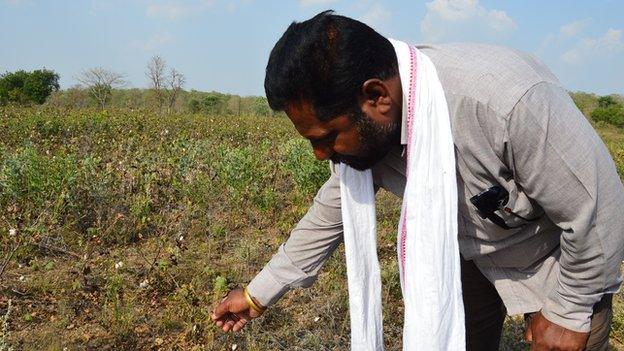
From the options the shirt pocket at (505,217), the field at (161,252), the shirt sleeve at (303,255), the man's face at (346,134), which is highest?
the man's face at (346,134)

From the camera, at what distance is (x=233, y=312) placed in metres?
1.91

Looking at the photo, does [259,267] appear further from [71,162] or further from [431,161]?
[431,161]

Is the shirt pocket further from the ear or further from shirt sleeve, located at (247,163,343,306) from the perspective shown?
shirt sleeve, located at (247,163,343,306)

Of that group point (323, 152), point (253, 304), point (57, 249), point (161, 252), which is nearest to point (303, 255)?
point (253, 304)

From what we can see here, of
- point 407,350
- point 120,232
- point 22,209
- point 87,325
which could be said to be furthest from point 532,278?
point 22,209

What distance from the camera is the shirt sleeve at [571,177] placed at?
1257mm

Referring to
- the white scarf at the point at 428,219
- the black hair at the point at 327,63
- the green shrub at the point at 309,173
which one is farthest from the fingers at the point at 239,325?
the green shrub at the point at 309,173

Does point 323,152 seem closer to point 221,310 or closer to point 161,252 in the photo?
point 221,310

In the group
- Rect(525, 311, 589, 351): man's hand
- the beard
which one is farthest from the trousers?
the beard

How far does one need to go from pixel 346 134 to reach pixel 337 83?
15 centimetres

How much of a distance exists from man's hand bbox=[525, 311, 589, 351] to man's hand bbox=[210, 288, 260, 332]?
832 millimetres

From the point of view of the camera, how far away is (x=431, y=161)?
1424mm

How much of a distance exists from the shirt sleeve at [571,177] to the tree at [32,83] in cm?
2996

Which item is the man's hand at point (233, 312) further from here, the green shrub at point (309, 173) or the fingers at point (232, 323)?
the green shrub at point (309, 173)
